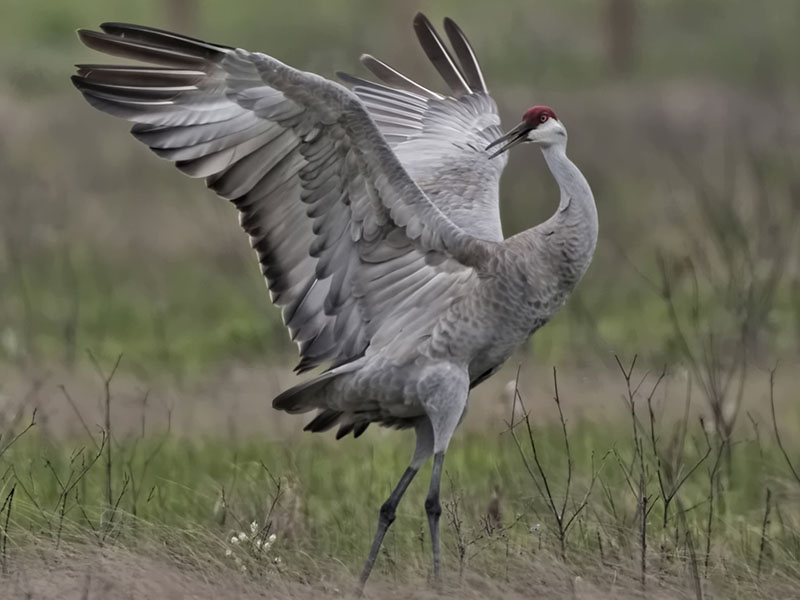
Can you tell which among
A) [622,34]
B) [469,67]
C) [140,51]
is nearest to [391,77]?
[469,67]

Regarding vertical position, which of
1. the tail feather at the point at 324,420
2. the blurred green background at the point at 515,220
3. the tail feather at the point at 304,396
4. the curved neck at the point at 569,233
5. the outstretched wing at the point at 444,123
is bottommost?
the blurred green background at the point at 515,220

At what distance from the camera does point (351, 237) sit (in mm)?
5688

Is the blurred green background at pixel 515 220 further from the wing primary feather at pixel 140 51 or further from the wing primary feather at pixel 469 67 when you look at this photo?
the wing primary feather at pixel 140 51

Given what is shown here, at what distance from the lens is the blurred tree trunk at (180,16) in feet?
75.4

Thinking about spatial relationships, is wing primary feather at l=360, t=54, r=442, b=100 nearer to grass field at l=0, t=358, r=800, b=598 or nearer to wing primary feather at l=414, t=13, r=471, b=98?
wing primary feather at l=414, t=13, r=471, b=98

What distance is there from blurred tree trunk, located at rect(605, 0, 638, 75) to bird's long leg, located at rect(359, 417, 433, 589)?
17.2m

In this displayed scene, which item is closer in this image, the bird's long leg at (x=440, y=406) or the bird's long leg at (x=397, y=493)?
the bird's long leg at (x=397, y=493)

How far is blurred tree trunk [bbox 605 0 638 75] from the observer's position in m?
23.1

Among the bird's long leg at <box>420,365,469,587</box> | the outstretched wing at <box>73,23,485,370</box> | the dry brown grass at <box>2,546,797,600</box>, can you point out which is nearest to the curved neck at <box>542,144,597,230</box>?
the outstretched wing at <box>73,23,485,370</box>

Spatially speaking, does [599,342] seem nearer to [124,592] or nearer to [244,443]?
[244,443]

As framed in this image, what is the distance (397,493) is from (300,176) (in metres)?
1.21

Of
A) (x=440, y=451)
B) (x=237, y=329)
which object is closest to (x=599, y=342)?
(x=237, y=329)

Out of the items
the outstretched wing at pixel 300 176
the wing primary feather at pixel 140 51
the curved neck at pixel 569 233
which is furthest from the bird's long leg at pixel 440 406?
the wing primary feather at pixel 140 51

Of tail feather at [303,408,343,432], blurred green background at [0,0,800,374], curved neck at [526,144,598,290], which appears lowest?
blurred green background at [0,0,800,374]
